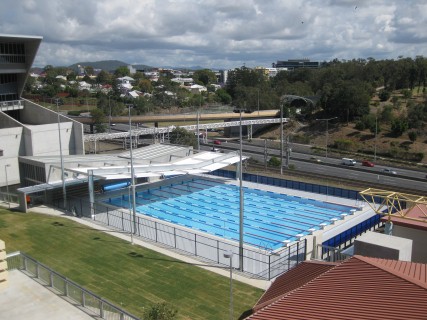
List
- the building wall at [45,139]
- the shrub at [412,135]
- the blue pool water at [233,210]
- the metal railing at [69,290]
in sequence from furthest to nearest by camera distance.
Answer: the shrub at [412,135] → the building wall at [45,139] → the blue pool water at [233,210] → the metal railing at [69,290]

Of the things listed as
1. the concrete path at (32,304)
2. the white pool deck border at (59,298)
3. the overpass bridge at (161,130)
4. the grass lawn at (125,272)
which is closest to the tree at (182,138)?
the overpass bridge at (161,130)

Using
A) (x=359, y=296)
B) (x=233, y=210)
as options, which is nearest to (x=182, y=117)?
(x=233, y=210)

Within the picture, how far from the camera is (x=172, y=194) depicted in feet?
137

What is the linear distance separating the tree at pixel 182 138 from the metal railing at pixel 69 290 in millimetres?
45574

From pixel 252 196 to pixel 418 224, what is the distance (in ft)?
64.6

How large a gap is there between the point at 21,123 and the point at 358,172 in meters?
41.2

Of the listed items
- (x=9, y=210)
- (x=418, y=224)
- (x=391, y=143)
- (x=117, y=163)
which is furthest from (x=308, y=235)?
(x=391, y=143)

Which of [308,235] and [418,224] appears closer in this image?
[418,224]

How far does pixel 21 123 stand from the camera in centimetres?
4856

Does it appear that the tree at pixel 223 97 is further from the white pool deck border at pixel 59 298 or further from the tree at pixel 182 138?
the white pool deck border at pixel 59 298

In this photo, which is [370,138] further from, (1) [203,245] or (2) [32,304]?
(2) [32,304]

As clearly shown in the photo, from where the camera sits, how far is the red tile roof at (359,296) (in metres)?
10.5

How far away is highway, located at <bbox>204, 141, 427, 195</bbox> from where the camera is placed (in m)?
48.3

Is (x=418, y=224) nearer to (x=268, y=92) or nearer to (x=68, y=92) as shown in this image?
(x=268, y=92)
